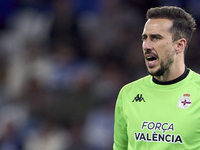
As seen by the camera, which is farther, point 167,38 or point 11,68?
point 11,68

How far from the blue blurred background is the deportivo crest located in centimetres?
440

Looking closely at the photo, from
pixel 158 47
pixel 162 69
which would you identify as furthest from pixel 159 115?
pixel 158 47

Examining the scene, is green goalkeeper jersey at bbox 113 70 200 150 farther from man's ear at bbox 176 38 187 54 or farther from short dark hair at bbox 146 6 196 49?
short dark hair at bbox 146 6 196 49

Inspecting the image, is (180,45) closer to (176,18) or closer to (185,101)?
(176,18)

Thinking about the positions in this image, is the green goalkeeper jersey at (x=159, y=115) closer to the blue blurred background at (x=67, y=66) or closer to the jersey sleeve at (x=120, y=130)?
the jersey sleeve at (x=120, y=130)

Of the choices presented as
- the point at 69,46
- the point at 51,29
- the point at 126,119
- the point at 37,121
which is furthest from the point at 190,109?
the point at 51,29

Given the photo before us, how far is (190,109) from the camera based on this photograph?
12.5 ft

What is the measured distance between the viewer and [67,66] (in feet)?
30.2

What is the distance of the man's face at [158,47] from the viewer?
3.91 meters

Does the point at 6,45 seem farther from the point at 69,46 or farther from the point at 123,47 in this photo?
the point at 123,47

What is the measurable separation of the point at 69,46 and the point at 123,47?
1065mm

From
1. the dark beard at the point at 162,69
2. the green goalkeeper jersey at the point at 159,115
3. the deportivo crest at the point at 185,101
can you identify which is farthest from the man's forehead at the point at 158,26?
the deportivo crest at the point at 185,101

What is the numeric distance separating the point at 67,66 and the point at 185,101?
5506mm

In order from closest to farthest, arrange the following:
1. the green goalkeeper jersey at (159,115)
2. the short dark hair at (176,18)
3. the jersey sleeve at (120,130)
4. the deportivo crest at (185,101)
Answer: the green goalkeeper jersey at (159,115) → the deportivo crest at (185,101) → the short dark hair at (176,18) → the jersey sleeve at (120,130)
